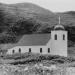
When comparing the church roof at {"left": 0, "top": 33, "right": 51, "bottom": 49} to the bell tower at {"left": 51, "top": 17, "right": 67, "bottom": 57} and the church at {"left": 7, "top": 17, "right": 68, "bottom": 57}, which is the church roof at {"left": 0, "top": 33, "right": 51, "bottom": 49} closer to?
the church at {"left": 7, "top": 17, "right": 68, "bottom": 57}

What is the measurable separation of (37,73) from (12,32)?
84.5 meters

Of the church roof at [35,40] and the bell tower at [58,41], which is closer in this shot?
the church roof at [35,40]

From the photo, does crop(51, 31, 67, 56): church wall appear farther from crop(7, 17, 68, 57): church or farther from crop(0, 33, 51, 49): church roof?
crop(0, 33, 51, 49): church roof

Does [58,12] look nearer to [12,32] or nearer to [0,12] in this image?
[0,12]

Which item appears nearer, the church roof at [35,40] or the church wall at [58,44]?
the church roof at [35,40]

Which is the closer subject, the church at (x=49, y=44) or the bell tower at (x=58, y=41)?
the church at (x=49, y=44)

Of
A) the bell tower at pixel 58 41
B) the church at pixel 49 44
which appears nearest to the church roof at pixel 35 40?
the church at pixel 49 44

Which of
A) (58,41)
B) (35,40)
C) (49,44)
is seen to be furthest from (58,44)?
(35,40)

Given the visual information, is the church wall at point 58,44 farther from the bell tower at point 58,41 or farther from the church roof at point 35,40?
the church roof at point 35,40

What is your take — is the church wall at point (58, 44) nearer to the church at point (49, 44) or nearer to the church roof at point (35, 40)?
the church at point (49, 44)

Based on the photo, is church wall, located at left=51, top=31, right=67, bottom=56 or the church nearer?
the church

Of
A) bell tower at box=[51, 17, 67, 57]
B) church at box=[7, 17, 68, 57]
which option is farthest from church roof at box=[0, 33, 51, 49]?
bell tower at box=[51, 17, 67, 57]

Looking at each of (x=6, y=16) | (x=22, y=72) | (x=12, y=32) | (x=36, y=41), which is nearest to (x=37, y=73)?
(x=22, y=72)

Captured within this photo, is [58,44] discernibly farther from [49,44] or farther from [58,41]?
[49,44]
